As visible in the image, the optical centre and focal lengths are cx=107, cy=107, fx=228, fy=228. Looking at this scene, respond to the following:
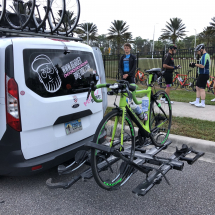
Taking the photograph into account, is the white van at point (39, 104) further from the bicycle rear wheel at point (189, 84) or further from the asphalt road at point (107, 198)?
the bicycle rear wheel at point (189, 84)

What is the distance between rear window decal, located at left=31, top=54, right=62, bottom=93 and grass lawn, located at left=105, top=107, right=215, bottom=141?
2.84 meters

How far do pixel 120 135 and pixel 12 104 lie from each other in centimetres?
129

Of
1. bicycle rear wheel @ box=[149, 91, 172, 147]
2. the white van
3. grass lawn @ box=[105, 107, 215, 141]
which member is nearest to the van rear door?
the white van

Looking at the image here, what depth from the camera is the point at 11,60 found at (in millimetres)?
2500

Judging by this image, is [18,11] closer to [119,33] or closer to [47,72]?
[47,72]

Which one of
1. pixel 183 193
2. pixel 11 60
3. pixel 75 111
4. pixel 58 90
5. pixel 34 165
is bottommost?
pixel 183 193

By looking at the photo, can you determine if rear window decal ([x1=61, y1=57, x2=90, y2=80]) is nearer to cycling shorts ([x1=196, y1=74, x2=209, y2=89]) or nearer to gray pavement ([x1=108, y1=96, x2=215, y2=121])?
gray pavement ([x1=108, y1=96, x2=215, y2=121])

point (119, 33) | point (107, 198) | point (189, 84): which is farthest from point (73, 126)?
point (119, 33)

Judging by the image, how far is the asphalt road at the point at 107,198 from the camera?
2.50 m

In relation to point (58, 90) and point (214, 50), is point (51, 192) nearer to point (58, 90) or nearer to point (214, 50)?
point (58, 90)

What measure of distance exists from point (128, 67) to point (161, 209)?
504 cm

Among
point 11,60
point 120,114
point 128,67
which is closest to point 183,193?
point 120,114

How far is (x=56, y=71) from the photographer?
295 cm

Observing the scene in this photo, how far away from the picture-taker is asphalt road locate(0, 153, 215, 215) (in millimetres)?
2504
